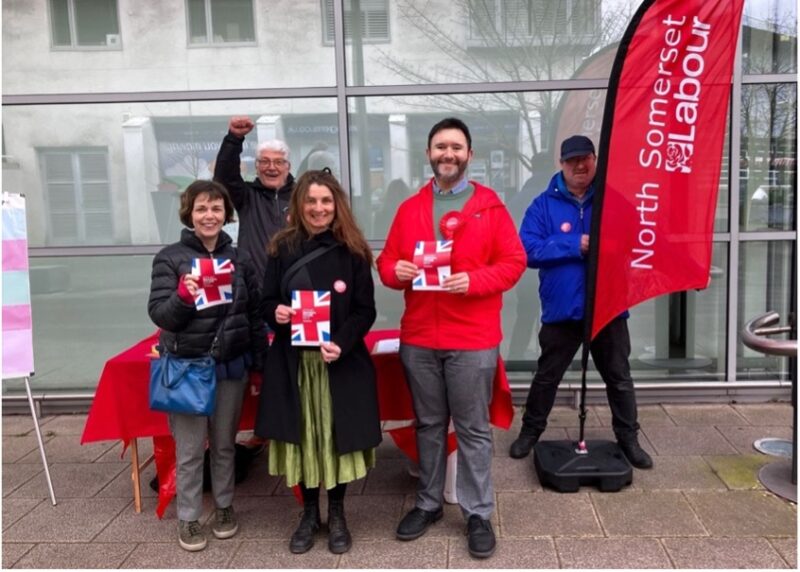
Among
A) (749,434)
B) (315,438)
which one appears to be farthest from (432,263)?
(749,434)

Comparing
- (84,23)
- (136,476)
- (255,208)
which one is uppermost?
(84,23)

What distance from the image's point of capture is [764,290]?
5.36 metres

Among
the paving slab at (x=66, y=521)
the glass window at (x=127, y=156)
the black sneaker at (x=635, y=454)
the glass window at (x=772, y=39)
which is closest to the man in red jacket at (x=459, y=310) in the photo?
the black sneaker at (x=635, y=454)

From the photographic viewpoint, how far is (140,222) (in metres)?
5.46

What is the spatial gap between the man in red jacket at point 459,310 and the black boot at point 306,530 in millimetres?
422

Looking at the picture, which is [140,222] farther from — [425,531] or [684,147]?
[684,147]

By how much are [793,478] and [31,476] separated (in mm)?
4470

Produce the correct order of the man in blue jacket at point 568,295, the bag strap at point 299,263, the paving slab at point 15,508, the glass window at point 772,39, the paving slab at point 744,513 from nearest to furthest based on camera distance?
the bag strap at point 299,263
the paving slab at point 744,513
the paving slab at point 15,508
the man in blue jacket at point 568,295
the glass window at point 772,39

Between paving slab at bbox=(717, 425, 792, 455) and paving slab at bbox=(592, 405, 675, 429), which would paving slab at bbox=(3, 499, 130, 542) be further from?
paving slab at bbox=(717, 425, 792, 455)

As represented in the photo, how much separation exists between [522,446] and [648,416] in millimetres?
1242

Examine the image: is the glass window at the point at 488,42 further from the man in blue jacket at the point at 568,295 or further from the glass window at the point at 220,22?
the man in blue jacket at the point at 568,295

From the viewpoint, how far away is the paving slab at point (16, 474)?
4074mm

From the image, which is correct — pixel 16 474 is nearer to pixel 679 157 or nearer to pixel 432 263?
pixel 432 263

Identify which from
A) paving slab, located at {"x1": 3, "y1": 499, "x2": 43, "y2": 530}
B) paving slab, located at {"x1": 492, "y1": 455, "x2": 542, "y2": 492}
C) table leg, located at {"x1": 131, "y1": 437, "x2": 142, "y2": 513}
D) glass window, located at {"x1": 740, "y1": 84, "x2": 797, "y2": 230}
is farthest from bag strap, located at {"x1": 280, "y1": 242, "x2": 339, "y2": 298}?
glass window, located at {"x1": 740, "y1": 84, "x2": 797, "y2": 230}
